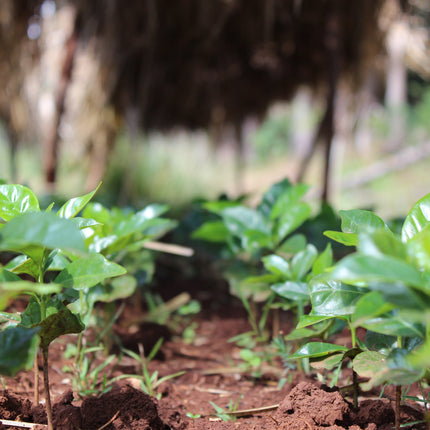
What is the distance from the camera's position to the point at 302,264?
667mm

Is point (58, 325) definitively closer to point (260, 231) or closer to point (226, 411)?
point (226, 411)

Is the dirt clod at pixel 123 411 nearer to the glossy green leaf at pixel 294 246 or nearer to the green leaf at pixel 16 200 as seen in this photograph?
the green leaf at pixel 16 200

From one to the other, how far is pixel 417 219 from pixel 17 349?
0.42 m

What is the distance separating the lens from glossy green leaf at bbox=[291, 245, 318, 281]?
66cm

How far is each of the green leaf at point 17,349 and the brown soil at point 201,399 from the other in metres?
0.16

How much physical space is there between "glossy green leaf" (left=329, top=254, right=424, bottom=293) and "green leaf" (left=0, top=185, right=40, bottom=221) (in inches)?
14.0

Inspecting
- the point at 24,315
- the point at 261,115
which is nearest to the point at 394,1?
the point at 261,115

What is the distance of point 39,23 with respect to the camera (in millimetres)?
1698

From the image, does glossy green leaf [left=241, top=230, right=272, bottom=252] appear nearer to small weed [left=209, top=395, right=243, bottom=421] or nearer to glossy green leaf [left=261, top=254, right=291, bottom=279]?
glossy green leaf [left=261, top=254, right=291, bottom=279]

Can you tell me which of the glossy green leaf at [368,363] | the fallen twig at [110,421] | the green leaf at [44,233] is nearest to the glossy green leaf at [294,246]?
the glossy green leaf at [368,363]

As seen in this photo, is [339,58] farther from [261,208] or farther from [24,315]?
[24,315]

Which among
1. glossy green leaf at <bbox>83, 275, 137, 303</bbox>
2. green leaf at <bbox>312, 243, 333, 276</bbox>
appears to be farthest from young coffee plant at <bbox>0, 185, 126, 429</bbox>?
green leaf at <bbox>312, 243, 333, 276</bbox>

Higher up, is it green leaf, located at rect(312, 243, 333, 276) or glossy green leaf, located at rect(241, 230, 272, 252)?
green leaf, located at rect(312, 243, 333, 276)

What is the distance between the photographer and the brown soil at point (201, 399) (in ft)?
1.54
